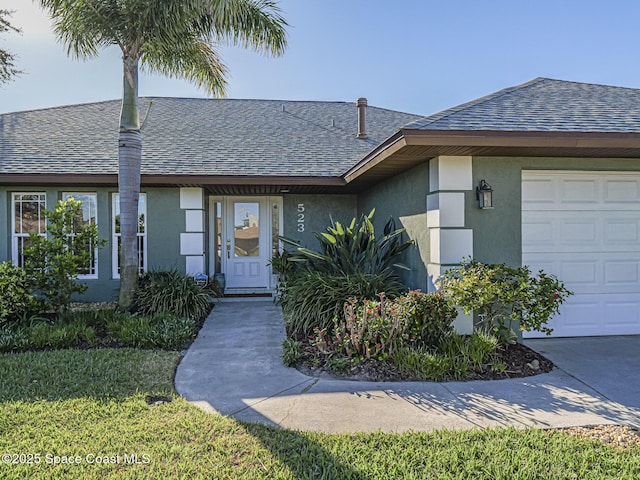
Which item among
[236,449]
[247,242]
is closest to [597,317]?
[236,449]

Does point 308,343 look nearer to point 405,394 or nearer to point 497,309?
point 405,394

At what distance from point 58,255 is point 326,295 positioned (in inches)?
172

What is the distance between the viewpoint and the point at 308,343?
5.93 metres

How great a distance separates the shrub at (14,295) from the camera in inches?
255

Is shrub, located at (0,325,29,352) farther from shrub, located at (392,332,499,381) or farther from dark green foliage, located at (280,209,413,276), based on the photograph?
shrub, located at (392,332,499,381)

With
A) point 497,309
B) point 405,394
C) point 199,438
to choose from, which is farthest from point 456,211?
point 199,438

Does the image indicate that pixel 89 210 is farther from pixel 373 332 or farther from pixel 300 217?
pixel 373 332

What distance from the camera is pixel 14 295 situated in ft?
21.5

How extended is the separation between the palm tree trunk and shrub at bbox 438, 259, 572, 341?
5.20m

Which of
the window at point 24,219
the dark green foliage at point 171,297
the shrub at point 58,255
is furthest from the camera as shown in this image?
the window at point 24,219

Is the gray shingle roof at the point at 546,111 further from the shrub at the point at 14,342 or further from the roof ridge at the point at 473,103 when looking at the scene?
the shrub at the point at 14,342

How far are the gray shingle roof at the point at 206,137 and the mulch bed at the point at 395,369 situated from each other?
5.01 meters

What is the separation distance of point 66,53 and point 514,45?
9.35 metres

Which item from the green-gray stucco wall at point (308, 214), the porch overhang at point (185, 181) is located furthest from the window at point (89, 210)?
the green-gray stucco wall at point (308, 214)
